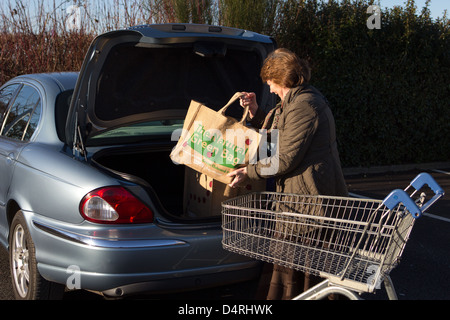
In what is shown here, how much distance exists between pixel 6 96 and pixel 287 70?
2.96 metres

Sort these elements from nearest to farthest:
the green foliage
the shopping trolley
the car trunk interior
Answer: the shopping trolley, the car trunk interior, the green foliage

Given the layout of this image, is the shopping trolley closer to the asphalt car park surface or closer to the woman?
the woman

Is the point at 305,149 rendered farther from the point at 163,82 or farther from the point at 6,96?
the point at 6,96

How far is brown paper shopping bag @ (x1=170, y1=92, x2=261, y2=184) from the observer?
11.3ft

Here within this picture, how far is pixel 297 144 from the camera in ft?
10.6

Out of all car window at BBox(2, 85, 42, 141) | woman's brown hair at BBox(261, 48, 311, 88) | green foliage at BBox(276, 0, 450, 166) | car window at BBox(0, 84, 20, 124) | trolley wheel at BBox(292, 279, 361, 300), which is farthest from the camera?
green foliage at BBox(276, 0, 450, 166)

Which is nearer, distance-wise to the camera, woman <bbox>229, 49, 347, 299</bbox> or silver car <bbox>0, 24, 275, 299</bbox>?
woman <bbox>229, 49, 347, 299</bbox>

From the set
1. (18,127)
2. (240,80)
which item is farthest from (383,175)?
(18,127)

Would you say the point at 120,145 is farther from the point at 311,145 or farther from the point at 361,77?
the point at 361,77

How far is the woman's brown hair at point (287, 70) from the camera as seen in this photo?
3381 mm

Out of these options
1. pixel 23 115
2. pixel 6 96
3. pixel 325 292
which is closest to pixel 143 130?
pixel 23 115

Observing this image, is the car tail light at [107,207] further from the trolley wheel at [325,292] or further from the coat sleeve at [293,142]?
the trolley wheel at [325,292]

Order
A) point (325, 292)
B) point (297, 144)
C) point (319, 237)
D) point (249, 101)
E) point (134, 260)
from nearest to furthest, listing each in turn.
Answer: point (325, 292)
point (319, 237)
point (297, 144)
point (134, 260)
point (249, 101)

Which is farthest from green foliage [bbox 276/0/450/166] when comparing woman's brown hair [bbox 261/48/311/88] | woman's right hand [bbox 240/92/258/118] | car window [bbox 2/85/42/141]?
woman's brown hair [bbox 261/48/311/88]
